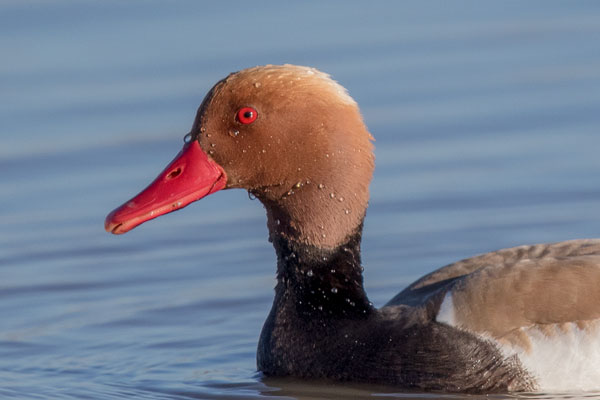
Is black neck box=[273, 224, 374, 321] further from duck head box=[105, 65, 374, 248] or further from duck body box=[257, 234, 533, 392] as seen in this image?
duck head box=[105, 65, 374, 248]

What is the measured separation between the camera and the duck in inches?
317

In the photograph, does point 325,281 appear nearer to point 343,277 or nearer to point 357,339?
point 343,277

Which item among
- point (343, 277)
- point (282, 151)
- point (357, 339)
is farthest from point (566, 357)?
point (282, 151)

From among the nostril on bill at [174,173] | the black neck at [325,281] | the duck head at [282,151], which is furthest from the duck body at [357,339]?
the nostril on bill at [174,173]

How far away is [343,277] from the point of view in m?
8.55

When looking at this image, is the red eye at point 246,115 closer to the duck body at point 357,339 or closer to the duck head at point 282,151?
the duck head at point 282,151

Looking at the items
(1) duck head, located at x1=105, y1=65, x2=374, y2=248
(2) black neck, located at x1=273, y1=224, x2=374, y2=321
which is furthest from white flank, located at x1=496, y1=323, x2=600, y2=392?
(1) duck head, located at x1=105, y1=65, x2=374, y2=248

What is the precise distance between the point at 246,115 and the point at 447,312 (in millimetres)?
1464

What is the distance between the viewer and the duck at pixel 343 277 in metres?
8.06

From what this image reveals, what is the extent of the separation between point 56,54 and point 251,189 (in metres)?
5.92

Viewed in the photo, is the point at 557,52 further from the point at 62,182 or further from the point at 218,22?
the point at 62,182

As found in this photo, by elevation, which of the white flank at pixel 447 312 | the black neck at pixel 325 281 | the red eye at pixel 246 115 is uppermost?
the red eye at pixel 246 115

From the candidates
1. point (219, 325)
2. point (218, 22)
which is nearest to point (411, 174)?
point (219, 325)

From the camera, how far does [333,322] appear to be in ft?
27.8
